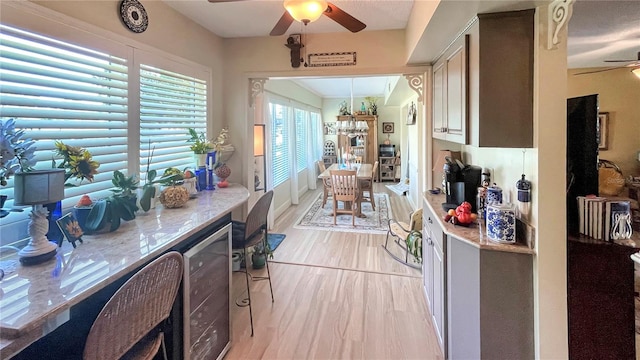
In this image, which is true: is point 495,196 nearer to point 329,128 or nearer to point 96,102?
point 96,102

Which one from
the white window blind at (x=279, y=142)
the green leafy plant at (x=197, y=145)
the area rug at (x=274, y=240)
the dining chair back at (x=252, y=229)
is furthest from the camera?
the white window blind at (x=279, y=142)

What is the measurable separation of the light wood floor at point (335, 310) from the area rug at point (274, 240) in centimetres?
13

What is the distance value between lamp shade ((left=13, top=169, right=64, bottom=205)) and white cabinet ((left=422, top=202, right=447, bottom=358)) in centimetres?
204

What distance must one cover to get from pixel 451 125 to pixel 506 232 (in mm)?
922

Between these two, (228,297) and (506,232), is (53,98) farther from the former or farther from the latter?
(506,232)

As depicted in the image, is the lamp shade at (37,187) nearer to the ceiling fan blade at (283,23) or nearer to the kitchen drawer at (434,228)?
the ceiling fan blade at (283,23)

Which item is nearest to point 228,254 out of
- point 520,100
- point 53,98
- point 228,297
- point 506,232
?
point 228,297

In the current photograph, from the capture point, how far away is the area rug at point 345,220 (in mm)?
4906

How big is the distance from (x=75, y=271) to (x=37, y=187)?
38cm

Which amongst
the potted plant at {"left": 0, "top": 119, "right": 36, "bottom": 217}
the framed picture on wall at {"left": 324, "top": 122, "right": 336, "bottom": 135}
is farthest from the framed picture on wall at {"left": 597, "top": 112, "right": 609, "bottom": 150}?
the framed picture on wall at {"left": 324, "top": 122, "right": 336, "bottom": 135}

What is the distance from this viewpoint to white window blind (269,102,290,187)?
542cm

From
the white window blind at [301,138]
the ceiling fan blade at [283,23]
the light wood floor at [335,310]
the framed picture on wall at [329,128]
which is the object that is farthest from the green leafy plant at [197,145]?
the framed picture on wall at [329,128]

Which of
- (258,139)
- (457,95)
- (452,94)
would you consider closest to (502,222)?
(457,95)

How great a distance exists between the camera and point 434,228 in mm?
2271
